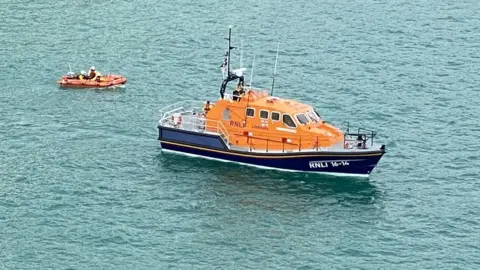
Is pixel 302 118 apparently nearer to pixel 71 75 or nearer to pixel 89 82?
pixel 89 82

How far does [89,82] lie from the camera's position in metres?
113

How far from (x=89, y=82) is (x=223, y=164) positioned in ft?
74.4

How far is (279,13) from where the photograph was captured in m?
137

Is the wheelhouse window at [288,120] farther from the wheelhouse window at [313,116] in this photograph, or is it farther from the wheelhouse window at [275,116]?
the wheelhouse window at [313,116]

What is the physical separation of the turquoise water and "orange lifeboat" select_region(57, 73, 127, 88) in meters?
1.06

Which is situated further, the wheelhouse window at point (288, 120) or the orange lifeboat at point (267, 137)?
the wheelhouse window at point (288, 120)

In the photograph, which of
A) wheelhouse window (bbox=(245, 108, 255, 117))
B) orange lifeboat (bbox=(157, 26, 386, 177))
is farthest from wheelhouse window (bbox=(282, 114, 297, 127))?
wheelhouse window (bbox=(245, 108, 255, 117))

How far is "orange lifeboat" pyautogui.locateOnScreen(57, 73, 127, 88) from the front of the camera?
112375 millimetres

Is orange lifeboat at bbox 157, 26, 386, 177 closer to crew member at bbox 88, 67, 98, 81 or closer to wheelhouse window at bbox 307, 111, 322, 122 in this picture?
wheelhouse window at bbox 307, 111, 322, 122

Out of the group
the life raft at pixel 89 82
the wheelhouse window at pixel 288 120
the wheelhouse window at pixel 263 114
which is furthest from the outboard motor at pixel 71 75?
the wheelhouse window at pixel 288 120

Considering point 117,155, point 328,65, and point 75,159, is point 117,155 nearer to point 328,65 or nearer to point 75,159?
point 75,159

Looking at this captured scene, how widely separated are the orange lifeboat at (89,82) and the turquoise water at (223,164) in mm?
1061

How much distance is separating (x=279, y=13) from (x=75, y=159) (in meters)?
47.7

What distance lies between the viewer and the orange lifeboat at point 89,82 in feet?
369
